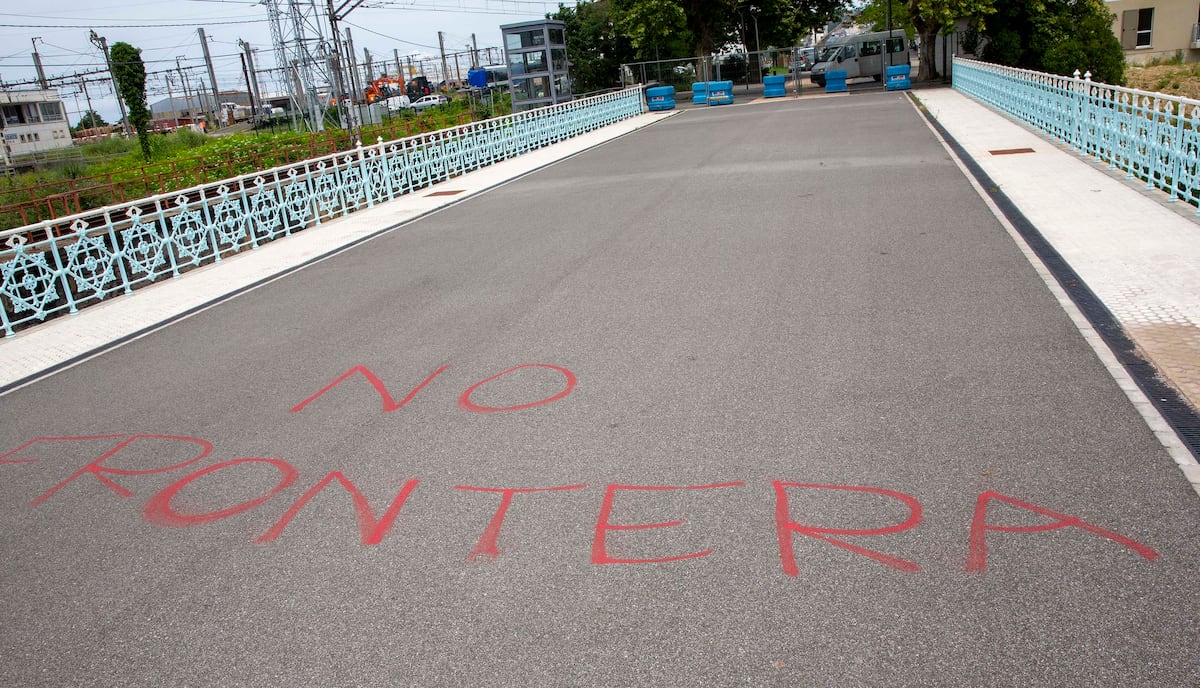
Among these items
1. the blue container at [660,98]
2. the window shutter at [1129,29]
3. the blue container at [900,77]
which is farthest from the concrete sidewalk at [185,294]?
the window shutter at [1129,29]

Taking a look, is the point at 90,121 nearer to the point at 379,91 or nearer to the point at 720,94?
the point at 379,91

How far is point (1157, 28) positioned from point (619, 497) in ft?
167

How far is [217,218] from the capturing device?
45.1 ft

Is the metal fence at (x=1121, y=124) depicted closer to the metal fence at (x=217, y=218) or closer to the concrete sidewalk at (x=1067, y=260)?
the concrete sidewalk at (x=1067, y=260)

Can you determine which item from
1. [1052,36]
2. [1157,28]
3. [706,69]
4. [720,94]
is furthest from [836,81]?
[1157,28]

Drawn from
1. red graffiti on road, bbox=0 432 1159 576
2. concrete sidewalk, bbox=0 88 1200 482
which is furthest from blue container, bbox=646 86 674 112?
red graffiti on road, bbox=0 432 1159 576

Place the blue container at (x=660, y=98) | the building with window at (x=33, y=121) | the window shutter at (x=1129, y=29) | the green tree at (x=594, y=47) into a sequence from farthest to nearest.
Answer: the building with window at (x=33, y=121) → the green tree at (x=594, y=47) → the window shutter at (x=1129, y=29) → the blue container at (x=660, y=98)

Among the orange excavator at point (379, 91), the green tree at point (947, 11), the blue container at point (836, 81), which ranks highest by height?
the orange excavator at point (379, 91)

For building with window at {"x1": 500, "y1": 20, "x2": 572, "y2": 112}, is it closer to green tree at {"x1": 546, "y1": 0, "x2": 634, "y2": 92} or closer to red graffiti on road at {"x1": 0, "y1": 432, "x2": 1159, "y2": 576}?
green tree at {"x1": 546, "y1": 0, "x2": 634, "y2": 92}

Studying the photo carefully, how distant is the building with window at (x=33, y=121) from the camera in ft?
211

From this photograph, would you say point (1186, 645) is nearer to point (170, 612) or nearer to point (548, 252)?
point (170, 612)

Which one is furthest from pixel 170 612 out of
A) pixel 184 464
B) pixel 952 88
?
pixel 952 88

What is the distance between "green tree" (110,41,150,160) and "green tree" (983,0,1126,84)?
42.5 m

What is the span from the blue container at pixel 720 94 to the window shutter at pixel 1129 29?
67.8 feet
